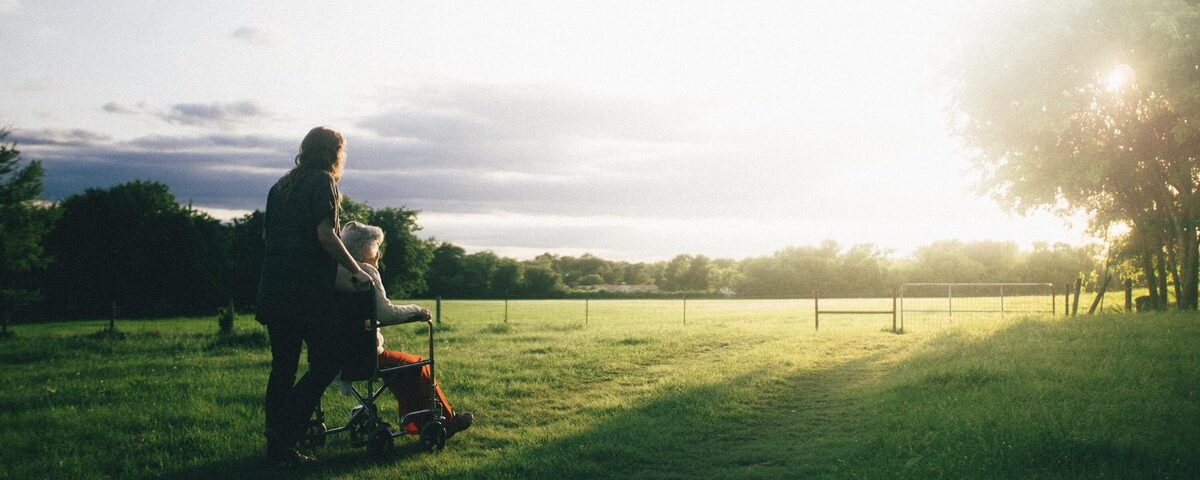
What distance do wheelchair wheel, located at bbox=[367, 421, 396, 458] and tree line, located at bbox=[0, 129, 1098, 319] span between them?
22.9 metres

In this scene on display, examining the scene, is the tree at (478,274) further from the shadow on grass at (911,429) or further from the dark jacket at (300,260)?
the dark jacket at (300,260)

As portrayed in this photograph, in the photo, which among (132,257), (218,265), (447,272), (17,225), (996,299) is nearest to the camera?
(996,299)

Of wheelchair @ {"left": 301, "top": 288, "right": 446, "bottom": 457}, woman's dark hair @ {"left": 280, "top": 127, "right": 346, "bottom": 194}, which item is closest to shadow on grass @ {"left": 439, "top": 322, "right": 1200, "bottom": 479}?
wheelchair @ {"left": 301, "top": 288, "right": 446, "bottom": 457}

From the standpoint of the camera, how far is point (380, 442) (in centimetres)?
594

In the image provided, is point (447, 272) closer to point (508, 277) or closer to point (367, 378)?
point (508, 277)

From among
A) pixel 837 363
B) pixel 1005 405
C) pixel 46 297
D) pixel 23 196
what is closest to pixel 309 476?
pixel 1005 405

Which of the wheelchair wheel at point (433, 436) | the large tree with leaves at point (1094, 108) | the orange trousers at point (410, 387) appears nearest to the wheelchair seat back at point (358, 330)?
the orange trousers at point (410, 387)

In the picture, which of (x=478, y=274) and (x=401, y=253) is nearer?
(x=401, y=253)

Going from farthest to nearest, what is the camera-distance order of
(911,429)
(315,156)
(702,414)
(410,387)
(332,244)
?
1. (702,414)
2. (911,429)
3. (410,387)
4. (315,156)
5. (332,244)

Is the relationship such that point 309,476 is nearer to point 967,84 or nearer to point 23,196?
point 967,84

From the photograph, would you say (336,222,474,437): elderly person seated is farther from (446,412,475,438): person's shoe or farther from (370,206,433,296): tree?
(370,206,433,296): tree

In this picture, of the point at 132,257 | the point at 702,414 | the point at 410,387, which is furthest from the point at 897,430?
the point at 132,257

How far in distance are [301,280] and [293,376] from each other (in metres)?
0.80

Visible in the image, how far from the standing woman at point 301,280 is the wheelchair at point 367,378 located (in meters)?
0.12
